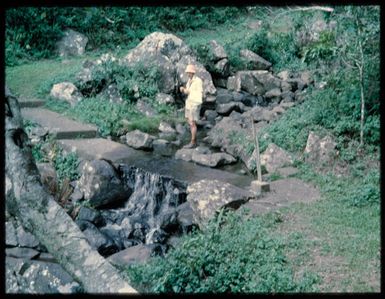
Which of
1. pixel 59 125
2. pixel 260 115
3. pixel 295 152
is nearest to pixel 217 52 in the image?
pixel 260 115

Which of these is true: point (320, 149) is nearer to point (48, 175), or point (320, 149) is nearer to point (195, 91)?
point (195, 91)

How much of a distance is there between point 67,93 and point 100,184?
5.28m

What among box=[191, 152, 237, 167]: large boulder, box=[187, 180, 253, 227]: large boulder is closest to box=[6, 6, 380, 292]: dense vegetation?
box=[187, 180, 253, 227]: large boulder

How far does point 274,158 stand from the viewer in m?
9.73

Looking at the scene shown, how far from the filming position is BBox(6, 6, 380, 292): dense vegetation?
18.7 ft

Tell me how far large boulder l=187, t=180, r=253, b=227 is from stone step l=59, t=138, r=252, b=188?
1.08 m

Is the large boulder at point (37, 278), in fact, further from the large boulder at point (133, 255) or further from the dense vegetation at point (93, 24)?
the dense vegetation at point (93, 24)

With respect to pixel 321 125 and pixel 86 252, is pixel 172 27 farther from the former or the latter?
pixel 86 252

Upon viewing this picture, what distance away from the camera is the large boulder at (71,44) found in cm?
1869

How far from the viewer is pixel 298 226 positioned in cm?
701

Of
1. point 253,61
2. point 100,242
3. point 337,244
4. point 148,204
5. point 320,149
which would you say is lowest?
point 148,204

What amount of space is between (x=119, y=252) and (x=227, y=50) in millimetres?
12364

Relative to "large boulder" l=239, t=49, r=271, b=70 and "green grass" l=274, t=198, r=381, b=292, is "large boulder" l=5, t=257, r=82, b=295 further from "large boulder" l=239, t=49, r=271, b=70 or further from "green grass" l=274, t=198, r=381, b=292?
"large boulder" l=239, t=49, r=271, b=70

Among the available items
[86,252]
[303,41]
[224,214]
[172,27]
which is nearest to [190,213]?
[224,214]
